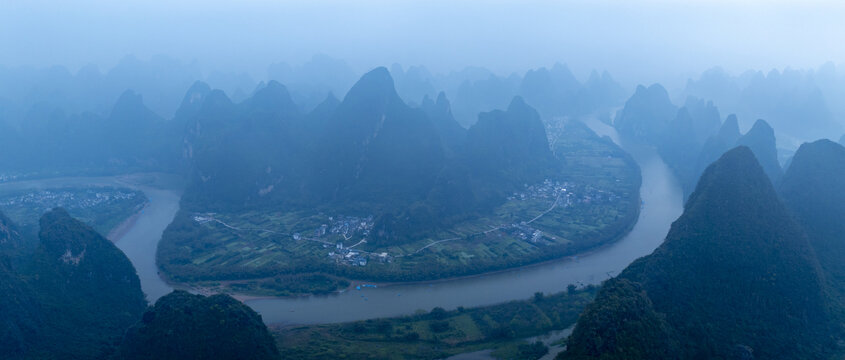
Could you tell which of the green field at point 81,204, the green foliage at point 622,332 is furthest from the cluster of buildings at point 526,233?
the green field at point 81,204

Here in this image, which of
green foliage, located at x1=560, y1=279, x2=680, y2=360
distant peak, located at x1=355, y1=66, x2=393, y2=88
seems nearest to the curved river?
green foliage, located at x1=560, y1=279, x2=680, y2=360

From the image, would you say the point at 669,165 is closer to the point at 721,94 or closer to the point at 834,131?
the point at 834,131

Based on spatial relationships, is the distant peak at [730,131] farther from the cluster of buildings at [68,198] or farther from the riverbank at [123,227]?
the cluster of buildings at [68,198]

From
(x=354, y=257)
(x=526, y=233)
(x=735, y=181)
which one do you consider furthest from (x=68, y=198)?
(x=735, y=181)

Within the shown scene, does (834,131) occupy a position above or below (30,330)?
above

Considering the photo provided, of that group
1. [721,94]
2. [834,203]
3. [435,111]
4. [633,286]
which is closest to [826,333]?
[633,286]

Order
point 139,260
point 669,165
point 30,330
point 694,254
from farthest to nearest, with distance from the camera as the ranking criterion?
point 669,165 < point 139,260 < point 694,254 < point 30,330

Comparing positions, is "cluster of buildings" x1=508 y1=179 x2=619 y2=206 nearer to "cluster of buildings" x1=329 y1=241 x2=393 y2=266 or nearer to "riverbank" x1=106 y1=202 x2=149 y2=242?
"cluster of buildings" x1=329 y1=241 x2=393 y2=266
